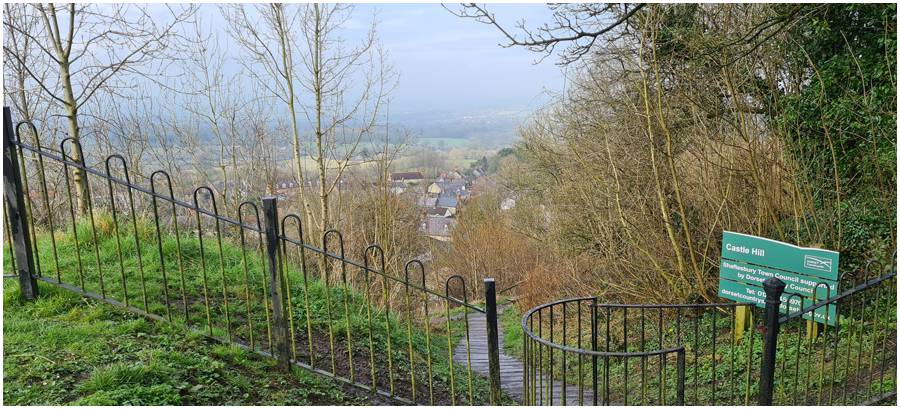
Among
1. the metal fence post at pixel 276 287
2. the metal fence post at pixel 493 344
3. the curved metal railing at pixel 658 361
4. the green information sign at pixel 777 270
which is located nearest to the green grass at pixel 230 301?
the metal fence post at pixel 276 287

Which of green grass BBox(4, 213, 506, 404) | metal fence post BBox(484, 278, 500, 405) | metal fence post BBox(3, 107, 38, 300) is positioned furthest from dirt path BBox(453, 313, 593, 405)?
metal fence post BBox(3, 107, 38, 300)

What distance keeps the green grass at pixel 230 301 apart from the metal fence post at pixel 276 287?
0.12m

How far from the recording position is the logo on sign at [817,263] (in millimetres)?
6539

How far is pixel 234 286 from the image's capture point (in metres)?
6.59

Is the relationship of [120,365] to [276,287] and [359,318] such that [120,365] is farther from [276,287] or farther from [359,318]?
[359,318]

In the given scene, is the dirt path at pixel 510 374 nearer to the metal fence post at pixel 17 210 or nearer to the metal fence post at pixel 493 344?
the metal fence post at pixel 493 344

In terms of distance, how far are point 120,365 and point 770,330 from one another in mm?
4404

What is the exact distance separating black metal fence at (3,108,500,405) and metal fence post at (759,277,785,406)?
1.91 m

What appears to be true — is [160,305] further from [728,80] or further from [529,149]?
[529,149]

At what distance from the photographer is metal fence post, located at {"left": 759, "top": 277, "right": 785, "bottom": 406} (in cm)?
420

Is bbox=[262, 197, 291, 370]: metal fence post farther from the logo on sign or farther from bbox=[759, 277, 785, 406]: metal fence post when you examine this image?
the logo on sign

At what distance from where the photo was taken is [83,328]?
4.81 m

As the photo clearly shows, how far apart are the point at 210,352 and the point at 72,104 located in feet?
16.2

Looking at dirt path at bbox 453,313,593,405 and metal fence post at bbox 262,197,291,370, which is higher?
metal fence post at bbox 262,197,291,370
